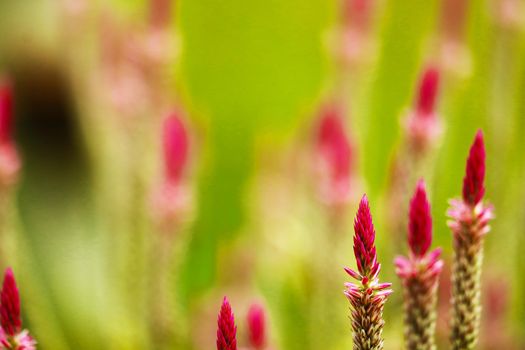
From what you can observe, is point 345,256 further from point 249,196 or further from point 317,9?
point 317,9

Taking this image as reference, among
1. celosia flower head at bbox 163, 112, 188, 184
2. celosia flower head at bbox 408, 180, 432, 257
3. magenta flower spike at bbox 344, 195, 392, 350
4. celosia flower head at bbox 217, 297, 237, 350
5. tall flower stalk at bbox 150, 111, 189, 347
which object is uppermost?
celosia flower head at bbox 163, 112, 188, 184

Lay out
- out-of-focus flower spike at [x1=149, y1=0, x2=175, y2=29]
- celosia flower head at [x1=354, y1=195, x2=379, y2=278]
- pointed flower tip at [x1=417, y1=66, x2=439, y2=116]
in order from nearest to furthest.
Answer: celosia flower head at [x1=354, y1=195, x2=379, y2=278], pointed flower tip at [x1=417, y1=66, x2=439, y2=116], out-of-focus flower spike at [x1=149, y1=0, x2=175, y2=29]

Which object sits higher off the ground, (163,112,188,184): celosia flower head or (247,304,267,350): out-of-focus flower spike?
(163,112,188,184): celosia flower head

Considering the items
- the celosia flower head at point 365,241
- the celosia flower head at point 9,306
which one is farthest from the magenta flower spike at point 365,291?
the celosia flower head at point 9,306

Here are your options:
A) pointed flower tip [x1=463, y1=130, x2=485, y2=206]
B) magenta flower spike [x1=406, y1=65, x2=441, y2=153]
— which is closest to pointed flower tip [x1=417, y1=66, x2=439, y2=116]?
magenta flower spike [x1=406, y1=65, x2=441, y2=153]

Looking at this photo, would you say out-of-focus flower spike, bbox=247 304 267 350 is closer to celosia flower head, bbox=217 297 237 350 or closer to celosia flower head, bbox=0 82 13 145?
celosia flower head, bbox=217 297 237 350

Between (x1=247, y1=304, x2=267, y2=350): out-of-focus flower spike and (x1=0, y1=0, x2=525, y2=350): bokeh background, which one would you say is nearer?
(x1=247, y1=304, x2=267, y2=350): out-of-focus flower spike

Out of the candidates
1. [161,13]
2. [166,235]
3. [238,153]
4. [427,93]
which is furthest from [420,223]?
[238,153]
